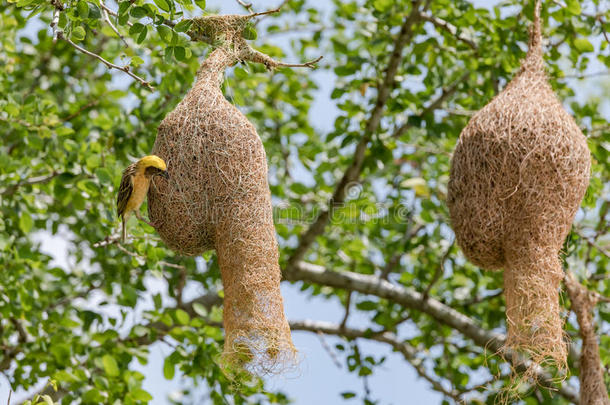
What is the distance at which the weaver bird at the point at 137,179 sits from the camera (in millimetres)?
2674

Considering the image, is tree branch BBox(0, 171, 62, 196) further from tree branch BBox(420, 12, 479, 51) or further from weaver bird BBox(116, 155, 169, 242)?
tree branch BBox(420, 12, 479, 51)

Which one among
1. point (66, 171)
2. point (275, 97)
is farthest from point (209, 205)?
point (275, 97)

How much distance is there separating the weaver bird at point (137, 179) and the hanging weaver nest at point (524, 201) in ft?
3.76

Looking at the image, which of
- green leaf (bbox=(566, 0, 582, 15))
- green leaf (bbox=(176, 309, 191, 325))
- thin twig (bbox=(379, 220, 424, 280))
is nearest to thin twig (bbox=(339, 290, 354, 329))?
thin twig (bbox=(379, 220, 424, 280))

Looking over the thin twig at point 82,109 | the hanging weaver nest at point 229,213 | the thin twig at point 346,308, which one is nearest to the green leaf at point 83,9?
the hanging weaver nest at point 229,213

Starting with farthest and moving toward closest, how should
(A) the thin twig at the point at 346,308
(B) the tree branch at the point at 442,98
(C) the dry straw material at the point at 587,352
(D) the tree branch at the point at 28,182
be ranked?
(A) the thin twig at the point at 346,308 → (B) the tree branch at the point at 442,98 → (D) the tree branch at the point at 28,182 → (C) the dry straw material at the point at 587,352

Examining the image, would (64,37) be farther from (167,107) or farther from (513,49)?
(513,49)

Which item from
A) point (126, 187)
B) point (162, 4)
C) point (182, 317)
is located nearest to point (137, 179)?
point (126, 187)

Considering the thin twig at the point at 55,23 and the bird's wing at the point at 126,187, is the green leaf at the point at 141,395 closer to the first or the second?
the bird's wing at the point at 126,187

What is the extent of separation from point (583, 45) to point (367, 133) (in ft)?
4.12

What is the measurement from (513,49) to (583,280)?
1219mm

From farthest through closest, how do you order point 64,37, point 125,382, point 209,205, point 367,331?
point 367,331
point 125,382
point 64,37
point 209,205

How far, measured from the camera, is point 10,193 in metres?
4.33

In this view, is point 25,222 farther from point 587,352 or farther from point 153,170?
point 587,352
